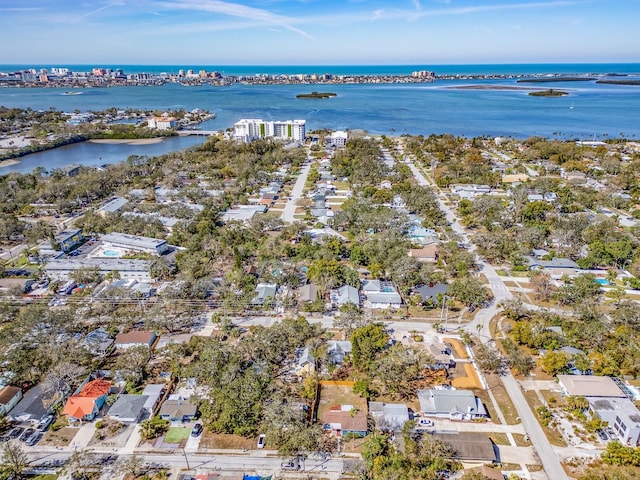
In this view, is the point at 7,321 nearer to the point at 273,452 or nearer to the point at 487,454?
the point at 273,452

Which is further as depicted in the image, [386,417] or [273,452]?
[386,417]

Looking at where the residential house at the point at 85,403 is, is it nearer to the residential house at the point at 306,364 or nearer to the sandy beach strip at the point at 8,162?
the residential house at the point at 306,364

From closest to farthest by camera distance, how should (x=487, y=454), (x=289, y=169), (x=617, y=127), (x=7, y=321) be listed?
(x=487, y=454) < (x=7, y=321) < (x=289, y=169) < (x=617, y=127)

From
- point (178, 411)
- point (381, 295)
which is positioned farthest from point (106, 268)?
point (381, 295)

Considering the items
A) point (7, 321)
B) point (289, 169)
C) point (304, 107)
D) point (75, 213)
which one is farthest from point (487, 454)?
point (304, 107)

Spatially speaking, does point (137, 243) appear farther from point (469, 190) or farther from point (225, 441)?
point (469, 190)

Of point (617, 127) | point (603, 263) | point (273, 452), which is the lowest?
point (273, 452)

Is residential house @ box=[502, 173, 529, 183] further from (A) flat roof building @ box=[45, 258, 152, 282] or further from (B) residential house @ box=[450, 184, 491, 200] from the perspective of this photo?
(A) flat roof building @ box=[45, 258, 152, 282]
